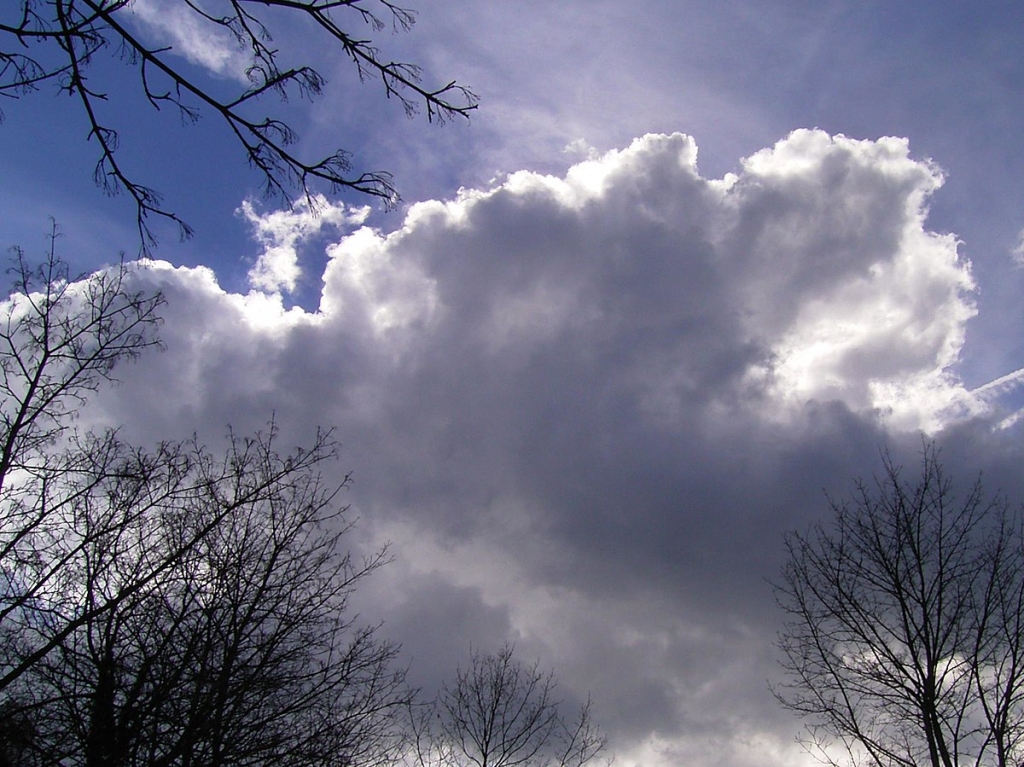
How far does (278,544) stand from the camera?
945 cm

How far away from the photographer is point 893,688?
11016mm

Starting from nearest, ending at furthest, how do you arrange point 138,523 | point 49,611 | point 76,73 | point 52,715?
1. point 76,73
2. point 49,611
3. point 52,715
4. point 138,523

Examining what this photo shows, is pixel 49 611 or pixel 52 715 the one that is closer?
pixel 49 611

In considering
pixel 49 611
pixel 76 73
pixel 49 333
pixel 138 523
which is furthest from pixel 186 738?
pixel 76 73

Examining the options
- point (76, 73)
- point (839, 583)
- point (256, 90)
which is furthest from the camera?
point (839, 583)

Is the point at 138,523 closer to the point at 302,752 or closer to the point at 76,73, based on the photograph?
the point at 302,752

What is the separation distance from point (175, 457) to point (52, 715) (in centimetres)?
258

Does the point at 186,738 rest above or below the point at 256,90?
below

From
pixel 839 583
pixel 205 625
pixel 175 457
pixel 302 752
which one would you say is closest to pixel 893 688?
pixel 839 583

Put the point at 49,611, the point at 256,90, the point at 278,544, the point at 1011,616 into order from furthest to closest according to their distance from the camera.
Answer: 1. the point at 1011,616
2. the point at 278,544
3. the point at 49,611
4. the point at 256,90

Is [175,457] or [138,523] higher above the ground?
[175,457]

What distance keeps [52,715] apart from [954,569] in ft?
39.4

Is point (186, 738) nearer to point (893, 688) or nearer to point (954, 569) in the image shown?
point (893, 688)

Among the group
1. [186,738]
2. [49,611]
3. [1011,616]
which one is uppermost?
[1011,616]
